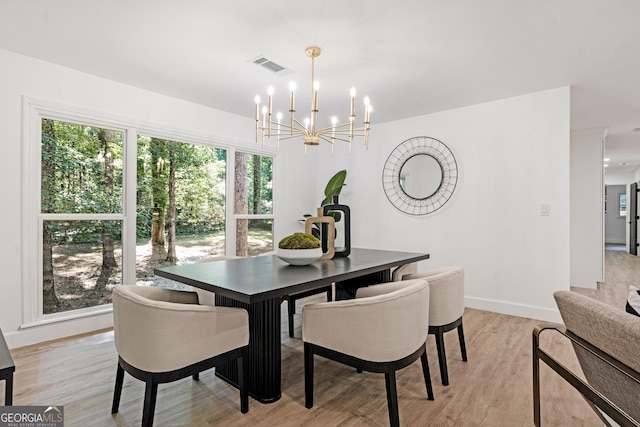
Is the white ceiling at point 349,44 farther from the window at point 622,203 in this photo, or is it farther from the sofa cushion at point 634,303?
the window at point 622,203

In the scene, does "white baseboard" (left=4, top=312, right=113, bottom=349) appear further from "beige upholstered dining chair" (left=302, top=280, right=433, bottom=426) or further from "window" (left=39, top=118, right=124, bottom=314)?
"beige upholstered dining chair" (left=302, top=280, right=433, bottom=426)

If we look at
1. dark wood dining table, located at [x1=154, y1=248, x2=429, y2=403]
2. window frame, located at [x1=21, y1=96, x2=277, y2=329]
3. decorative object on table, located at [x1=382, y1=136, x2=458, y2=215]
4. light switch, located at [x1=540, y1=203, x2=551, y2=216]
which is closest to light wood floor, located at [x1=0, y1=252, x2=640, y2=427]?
dark wood dining table, located at [x1=154, y1=248, x2=429, y2=403]

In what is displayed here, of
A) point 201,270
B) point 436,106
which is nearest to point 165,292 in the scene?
point 201,270

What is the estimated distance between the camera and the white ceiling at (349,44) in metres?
2.11

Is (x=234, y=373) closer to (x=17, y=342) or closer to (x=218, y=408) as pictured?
(x=218, y=408)

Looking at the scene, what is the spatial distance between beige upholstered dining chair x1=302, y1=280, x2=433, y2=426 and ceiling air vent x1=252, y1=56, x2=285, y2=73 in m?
2.04

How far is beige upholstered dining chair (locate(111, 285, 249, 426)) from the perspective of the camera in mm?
1543

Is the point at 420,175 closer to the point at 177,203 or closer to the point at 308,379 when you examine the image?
the point at 177,203

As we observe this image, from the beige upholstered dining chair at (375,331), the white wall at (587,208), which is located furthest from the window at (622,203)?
the beige upholstered dining chair at (375,331)

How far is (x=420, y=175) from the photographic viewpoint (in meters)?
4.43

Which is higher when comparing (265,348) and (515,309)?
(265,348)

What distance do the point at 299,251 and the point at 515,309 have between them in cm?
278

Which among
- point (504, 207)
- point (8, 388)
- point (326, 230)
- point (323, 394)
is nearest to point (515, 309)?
point (504, 207)

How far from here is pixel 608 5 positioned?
2.04m
